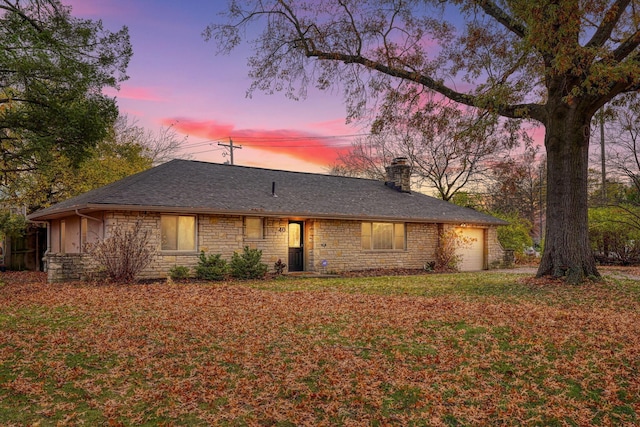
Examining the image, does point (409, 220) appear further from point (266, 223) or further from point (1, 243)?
point (1, 243)

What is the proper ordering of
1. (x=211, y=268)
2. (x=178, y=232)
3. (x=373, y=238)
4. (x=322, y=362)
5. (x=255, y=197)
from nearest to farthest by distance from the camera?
(x=322, y=362), (x=211, y=268), (x=178, y=232), (x=255, y=197), (x=373, y=238)

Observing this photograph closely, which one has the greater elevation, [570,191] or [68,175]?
[68,175]

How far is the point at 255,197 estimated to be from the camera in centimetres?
1627

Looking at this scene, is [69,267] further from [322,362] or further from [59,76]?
[322,362]

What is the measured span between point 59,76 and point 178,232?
559 centimetres

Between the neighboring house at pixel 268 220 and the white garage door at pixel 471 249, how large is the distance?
0.05m

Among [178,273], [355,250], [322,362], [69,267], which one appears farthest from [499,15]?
Answer: [69,267]

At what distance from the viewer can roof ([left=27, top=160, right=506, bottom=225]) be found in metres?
13.9

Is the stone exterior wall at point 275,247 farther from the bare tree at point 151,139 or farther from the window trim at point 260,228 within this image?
the bare tree at point 151,139

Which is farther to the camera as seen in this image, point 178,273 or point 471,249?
point 471,249

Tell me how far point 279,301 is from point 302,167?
30435mm

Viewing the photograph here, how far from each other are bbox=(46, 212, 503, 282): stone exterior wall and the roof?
59cm

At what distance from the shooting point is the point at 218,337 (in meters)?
6.36

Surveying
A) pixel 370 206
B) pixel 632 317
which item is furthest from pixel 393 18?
pixel 632 317
